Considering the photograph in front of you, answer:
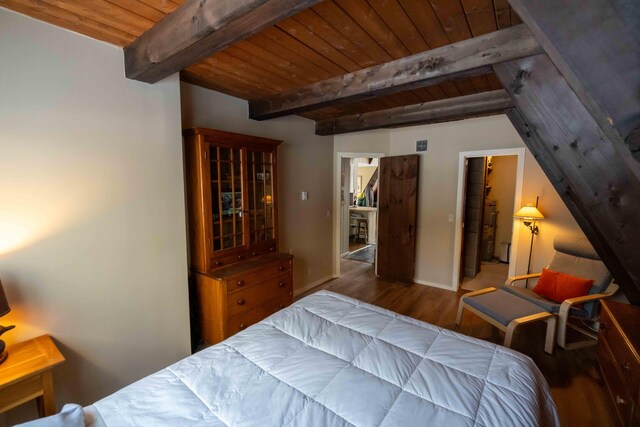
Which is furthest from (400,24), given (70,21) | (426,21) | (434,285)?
(434,285)

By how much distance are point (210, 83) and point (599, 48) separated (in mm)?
2631

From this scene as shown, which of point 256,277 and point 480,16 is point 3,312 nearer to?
point 256,277

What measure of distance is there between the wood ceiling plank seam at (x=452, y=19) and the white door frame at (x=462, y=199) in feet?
7.82

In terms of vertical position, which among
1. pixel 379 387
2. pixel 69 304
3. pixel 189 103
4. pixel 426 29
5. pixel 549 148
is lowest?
pixel 379 387

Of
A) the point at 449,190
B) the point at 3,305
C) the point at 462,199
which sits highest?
the point at 449,190

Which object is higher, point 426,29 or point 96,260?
point 426,29

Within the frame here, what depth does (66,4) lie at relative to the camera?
1.38m

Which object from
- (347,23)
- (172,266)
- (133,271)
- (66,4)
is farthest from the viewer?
(172,266)

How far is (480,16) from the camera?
1517 mm

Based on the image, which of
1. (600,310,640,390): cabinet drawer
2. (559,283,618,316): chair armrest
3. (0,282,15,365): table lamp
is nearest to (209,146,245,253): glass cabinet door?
(0,282,15,365): table lamp

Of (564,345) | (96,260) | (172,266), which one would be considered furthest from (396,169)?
(96,260)

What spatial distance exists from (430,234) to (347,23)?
3.39m

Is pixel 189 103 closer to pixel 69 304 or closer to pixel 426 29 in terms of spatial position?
pixel 69 304

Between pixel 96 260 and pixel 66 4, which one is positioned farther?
pixel 96 260
